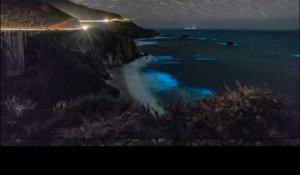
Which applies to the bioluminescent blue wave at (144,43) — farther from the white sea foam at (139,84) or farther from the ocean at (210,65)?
the white sea foam at (139,84)

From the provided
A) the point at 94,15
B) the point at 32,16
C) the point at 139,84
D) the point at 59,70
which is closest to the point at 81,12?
the point at 94,15

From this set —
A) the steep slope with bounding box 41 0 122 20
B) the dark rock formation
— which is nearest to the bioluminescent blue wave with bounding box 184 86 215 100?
the dark rock formation

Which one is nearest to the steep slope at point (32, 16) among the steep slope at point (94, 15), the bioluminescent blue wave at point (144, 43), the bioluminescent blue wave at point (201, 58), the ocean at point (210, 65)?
the steep slope at point (94, 15)

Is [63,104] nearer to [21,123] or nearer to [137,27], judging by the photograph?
[21,123]

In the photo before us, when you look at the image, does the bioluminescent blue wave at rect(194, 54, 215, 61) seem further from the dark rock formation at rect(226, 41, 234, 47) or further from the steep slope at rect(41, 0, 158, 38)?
the steep slope at rect(41, 0, 158, 38)

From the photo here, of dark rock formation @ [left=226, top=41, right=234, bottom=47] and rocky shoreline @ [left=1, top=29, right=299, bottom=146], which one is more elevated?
dark rock formation @ [left=226, top=41, right=234, bottom=47]

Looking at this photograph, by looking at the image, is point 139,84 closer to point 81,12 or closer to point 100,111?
point 100,111

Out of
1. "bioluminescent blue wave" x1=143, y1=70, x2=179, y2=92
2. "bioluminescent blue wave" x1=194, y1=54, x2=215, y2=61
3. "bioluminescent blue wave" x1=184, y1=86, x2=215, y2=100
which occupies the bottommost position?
"bioluminescent blue wave" x1=184, y1=86, x2=215, y2=100
